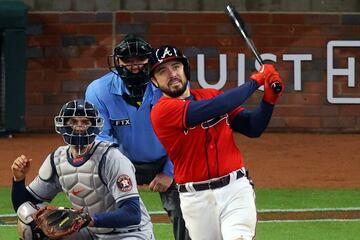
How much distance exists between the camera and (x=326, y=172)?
1330cm

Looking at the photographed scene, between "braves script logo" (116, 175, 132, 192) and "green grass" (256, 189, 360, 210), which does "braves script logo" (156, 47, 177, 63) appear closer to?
"braves script logo" (116, 175, 132, 192)

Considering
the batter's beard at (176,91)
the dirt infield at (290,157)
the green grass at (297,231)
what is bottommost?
the green grass at (297,231)

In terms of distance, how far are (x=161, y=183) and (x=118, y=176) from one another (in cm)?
114

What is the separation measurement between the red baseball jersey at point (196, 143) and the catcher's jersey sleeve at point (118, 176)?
0.33 metres

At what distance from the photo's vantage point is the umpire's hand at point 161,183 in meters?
7.83

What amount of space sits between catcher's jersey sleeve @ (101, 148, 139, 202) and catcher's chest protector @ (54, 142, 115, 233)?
0.17 ft

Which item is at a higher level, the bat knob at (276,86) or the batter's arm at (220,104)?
the bat knob at (276,86)

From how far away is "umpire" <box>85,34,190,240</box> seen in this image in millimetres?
7812

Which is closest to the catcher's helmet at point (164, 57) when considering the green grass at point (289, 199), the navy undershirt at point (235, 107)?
the navy undershirt at point (235, 107)

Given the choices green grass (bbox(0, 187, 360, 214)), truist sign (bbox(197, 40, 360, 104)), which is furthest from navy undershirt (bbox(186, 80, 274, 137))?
truist sign (bbox(197, 40, 360, 104))

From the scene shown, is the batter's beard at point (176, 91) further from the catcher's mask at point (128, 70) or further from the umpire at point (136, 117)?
the umpire at point (136, 117)

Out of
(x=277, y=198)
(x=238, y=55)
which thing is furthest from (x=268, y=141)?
(x=277, y=198)

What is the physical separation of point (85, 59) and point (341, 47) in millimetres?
3356

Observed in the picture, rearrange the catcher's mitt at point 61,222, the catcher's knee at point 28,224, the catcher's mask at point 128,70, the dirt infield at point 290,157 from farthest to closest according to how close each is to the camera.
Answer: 1. the dirt infield at point 290,157
2. the catcher's mask at point 128,70
3. the catcher's knee at point 28,224
4. the catcher's mitt at point 61,222
